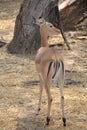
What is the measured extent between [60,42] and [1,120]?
448cm

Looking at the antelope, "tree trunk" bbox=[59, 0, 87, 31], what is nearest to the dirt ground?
the antelope

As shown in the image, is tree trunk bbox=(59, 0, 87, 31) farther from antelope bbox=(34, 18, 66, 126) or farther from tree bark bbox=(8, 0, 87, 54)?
antelope bbox=(34, 18, 66, 126)

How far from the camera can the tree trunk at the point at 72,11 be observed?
31.6ft

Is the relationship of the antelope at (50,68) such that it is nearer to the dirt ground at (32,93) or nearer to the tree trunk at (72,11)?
the dirt ground at (32,93)

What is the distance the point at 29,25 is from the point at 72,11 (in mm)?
2072

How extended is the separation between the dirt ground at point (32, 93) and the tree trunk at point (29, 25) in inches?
12.8

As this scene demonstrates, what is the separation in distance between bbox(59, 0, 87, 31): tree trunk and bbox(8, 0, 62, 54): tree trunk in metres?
1.57

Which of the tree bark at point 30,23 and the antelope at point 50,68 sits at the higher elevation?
the tree bark at point 30,23

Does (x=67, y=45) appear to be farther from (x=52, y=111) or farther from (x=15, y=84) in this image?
(x=52, y=111)

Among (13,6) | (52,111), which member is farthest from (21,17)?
(13,6)

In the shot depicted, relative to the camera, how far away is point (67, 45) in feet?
27.1

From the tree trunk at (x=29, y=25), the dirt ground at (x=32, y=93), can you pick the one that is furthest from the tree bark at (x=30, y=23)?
the dirt ground at (x=32, y=93)

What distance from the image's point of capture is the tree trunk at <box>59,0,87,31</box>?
31.6 feet

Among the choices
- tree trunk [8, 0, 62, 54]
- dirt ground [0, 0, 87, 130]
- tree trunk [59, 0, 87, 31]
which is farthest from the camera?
tree trunk [59, 0, 87, 31]
